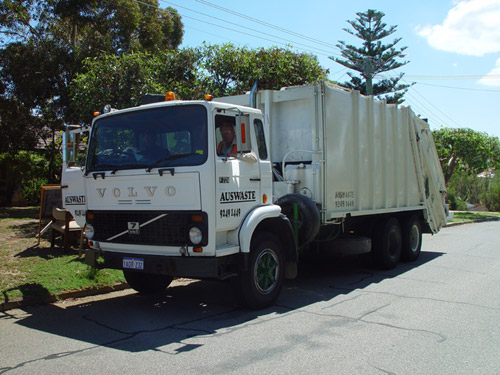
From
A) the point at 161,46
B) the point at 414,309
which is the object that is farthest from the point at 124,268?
the point at 161,46

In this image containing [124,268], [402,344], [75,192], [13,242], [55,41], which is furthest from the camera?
[55,41]

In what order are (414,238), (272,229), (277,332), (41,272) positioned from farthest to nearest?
(414,238) < (41,272) < (272,229) < (277,332)

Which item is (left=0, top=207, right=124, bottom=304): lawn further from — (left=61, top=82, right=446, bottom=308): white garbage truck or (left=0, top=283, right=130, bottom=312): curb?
(left=61, top=82, right=446, bottom=308): white garbage truck

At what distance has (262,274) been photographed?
6.33 meters

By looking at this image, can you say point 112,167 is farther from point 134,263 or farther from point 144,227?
point 134,263

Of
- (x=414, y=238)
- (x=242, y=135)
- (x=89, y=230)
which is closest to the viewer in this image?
(x=242, y=135)

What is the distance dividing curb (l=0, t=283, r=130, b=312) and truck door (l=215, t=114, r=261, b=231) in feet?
9.28

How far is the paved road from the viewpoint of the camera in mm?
4355

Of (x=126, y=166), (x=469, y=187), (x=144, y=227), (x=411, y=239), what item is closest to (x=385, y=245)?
(x=411, y=239)

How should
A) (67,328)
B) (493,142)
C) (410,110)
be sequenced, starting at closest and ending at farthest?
1. (67,328)
2. (410,110)
3. (493,142)

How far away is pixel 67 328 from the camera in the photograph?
5523 millimetres

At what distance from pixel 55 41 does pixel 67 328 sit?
14.9 meters

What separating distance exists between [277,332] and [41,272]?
4321mm

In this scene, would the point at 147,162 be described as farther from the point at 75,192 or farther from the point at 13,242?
the point at 13,242
